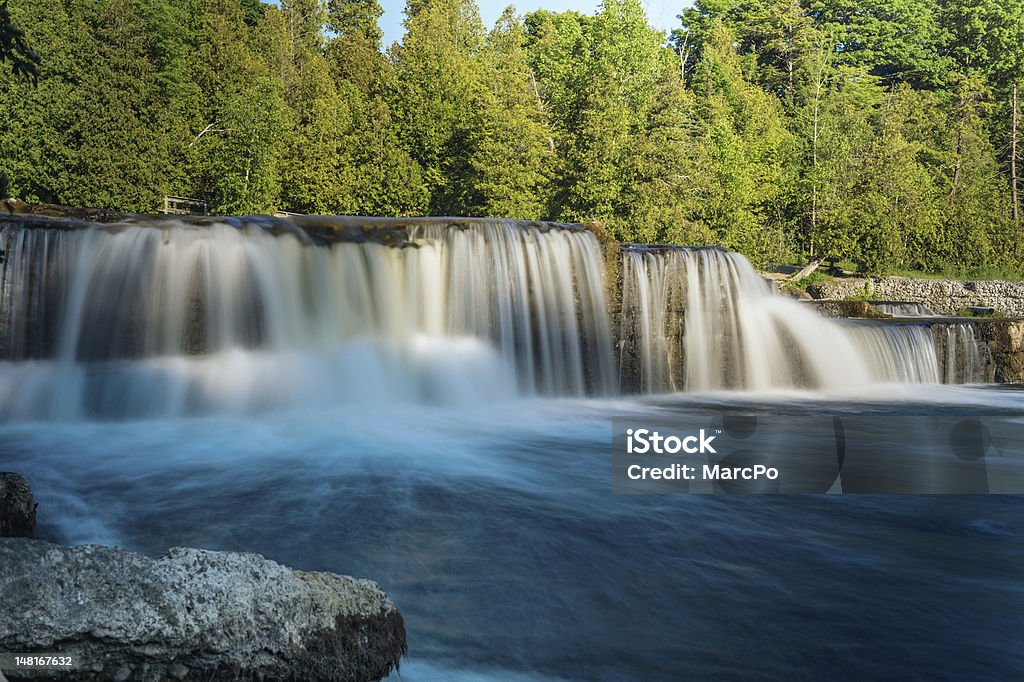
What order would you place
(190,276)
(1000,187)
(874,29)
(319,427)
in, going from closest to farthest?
(319,427) < (190,276) < (1000,187) < (874,29)

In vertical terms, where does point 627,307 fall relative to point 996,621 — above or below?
above

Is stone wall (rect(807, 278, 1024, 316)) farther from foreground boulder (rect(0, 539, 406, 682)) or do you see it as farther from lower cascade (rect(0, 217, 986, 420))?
foreground boulder (rect(0, 539, 406, 682))

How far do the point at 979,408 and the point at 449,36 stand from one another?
33623 millimetres

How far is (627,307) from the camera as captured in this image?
15.8 m

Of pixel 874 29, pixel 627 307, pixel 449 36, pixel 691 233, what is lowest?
pixel 627 307

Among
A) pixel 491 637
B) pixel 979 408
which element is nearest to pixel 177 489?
pixel 491 637

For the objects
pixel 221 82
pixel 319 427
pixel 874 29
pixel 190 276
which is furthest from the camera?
pixel 874 29

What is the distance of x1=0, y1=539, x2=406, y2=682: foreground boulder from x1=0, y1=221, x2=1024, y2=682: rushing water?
27.7 inches

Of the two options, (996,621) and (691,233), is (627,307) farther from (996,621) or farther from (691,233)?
(691,233)

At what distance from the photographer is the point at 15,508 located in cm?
511

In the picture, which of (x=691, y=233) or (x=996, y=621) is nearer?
(x=996, y=621)

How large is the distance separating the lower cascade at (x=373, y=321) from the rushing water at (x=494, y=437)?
0.04 metres

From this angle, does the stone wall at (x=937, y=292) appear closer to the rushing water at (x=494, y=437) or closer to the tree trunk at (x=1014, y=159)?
the tree trunk at (x=1014, y=159)

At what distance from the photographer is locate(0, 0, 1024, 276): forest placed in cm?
3153
